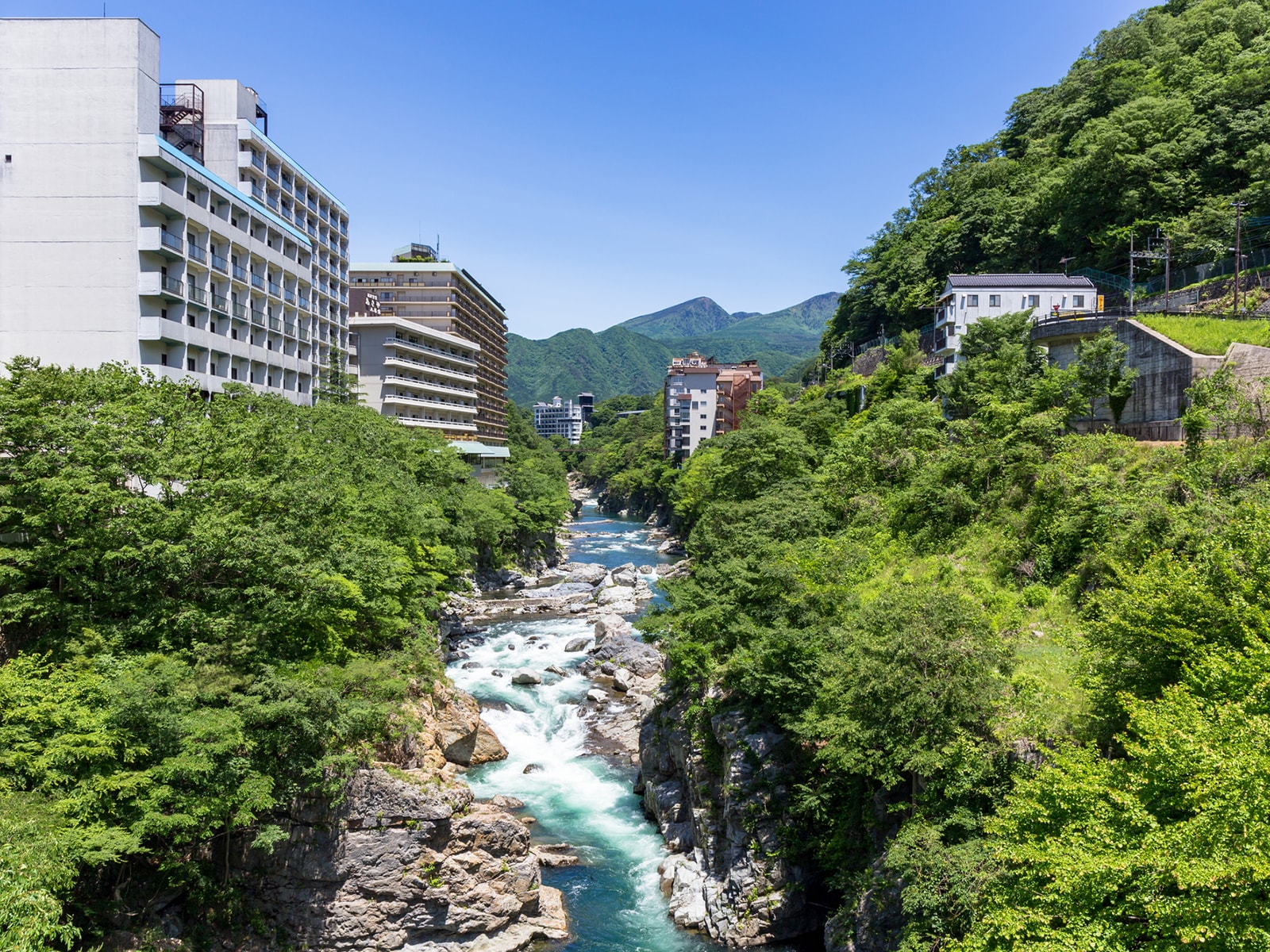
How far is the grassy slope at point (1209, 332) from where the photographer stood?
27875 mm

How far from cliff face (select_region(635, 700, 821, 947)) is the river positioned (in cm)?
79

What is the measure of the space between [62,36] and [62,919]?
39922 millimetres

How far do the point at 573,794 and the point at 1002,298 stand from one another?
41653 millimetres

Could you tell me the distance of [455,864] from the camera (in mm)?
22047

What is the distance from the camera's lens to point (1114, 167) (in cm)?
4784

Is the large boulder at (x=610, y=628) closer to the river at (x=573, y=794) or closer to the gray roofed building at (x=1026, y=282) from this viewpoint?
the river at (x=573, y=794)

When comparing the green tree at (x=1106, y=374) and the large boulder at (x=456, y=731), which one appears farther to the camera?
the green tree at (x=1106, y=374)

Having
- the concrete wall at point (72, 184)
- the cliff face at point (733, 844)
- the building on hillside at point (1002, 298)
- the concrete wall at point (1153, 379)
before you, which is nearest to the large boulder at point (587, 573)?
the building on hillside at point (1002, 298)

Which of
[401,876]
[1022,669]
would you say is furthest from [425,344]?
[1022,669]

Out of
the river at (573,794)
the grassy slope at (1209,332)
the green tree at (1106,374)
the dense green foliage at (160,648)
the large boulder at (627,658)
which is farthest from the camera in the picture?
the large boulder at (627,658)

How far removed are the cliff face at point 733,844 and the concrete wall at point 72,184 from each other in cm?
3470

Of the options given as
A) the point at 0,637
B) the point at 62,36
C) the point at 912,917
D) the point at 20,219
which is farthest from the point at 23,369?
the point at 912,917

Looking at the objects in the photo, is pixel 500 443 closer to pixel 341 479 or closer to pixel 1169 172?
pixel 341 479

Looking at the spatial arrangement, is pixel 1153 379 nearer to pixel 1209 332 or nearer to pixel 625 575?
pixel 1209 332
